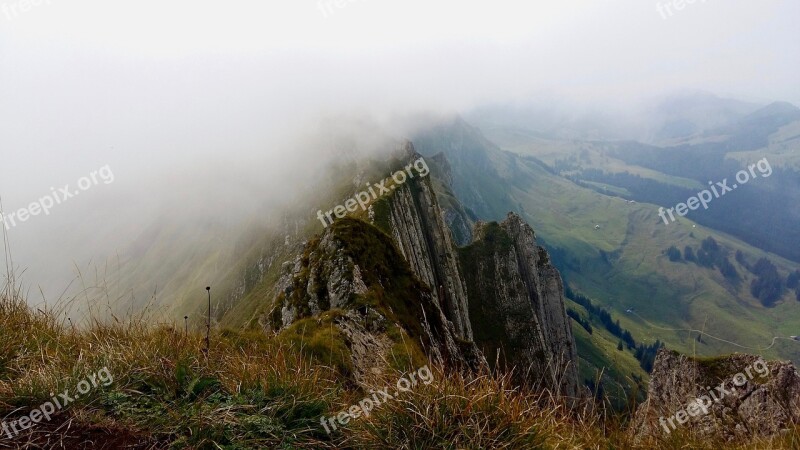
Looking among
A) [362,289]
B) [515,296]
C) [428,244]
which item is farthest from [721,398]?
[515,296]

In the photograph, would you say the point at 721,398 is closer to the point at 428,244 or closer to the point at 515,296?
the point at 428,244

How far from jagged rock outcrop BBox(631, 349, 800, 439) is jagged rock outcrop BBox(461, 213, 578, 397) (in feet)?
171

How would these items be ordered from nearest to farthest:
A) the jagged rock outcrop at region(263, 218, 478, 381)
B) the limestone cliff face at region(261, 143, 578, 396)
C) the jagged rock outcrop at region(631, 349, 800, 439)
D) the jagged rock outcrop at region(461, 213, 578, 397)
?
the jagged rock outcrop at region(631, 349, 800, 439)
the limestone cliff face at region(261, 143, 578, 396)
the jagged rock outcrop at region(263, 218, 478, 381)
the jagged rock outcrop at region(461, 213, 578, 397)

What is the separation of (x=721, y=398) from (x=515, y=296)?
118563 mm

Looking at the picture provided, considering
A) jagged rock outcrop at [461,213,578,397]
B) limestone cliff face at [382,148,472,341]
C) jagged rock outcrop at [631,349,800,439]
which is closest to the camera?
jagged rock outcrop at [631,349,800,439]

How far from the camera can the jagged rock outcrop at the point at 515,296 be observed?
111812mm

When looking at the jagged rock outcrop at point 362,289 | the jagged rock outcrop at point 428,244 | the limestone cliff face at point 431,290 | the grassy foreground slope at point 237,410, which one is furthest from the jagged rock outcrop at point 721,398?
the jagged rock outcrop at point 428,244

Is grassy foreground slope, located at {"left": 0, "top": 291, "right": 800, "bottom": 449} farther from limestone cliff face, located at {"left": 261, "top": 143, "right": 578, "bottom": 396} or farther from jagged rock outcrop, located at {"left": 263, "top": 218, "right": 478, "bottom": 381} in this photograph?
jagged rock outcrop, located at {"left": 263, "top": 218, "right": 478, "bottom": 381}

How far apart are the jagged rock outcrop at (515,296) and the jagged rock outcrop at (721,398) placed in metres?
52.1

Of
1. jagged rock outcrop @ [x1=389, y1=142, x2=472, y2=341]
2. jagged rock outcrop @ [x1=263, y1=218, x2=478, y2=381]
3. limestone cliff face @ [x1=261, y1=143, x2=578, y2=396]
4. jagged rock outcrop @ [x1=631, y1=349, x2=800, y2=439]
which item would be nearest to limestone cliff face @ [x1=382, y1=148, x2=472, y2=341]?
jagged rock outcrop @ [x1=389, y1=142, x2=472, y2=341]

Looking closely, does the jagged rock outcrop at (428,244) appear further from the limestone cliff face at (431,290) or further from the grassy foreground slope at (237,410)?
the grassy foreground slope at (237,410)

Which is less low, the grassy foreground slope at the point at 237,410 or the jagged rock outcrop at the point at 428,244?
the grassy foreground slope at the point at 237,410

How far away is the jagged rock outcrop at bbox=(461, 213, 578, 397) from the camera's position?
112 metres

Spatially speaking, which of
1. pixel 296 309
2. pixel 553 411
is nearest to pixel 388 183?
pixel 296 309
